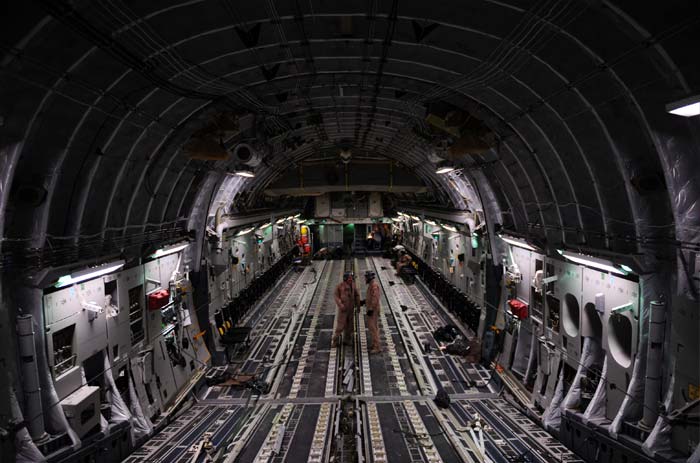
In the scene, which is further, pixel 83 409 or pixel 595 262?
pixel 595 262

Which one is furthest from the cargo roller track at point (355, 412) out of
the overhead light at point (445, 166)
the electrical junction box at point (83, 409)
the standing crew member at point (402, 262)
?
the standing crew member at point (402, 262)

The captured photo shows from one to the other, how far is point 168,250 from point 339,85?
5.47 m

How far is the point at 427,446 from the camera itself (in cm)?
651

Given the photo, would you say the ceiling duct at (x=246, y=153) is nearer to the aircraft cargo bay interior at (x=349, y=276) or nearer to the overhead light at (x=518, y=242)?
the aircraft cargo bay interior at (x=349, y=276)

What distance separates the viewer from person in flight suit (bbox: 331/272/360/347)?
451 inches

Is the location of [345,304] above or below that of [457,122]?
below

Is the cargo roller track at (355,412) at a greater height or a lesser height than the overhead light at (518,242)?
lesser

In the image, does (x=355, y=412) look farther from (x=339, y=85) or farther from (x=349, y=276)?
(x=339, y=85)

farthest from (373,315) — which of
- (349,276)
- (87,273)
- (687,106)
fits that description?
(687,106)

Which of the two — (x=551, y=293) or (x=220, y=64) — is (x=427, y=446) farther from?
(x=220, y=64)

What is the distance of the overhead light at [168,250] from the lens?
27.1 ft

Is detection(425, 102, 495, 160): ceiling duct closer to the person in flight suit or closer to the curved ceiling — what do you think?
the curved ceiling

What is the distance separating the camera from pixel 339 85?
7.89 m

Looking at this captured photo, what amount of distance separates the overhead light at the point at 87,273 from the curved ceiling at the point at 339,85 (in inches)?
21.8
